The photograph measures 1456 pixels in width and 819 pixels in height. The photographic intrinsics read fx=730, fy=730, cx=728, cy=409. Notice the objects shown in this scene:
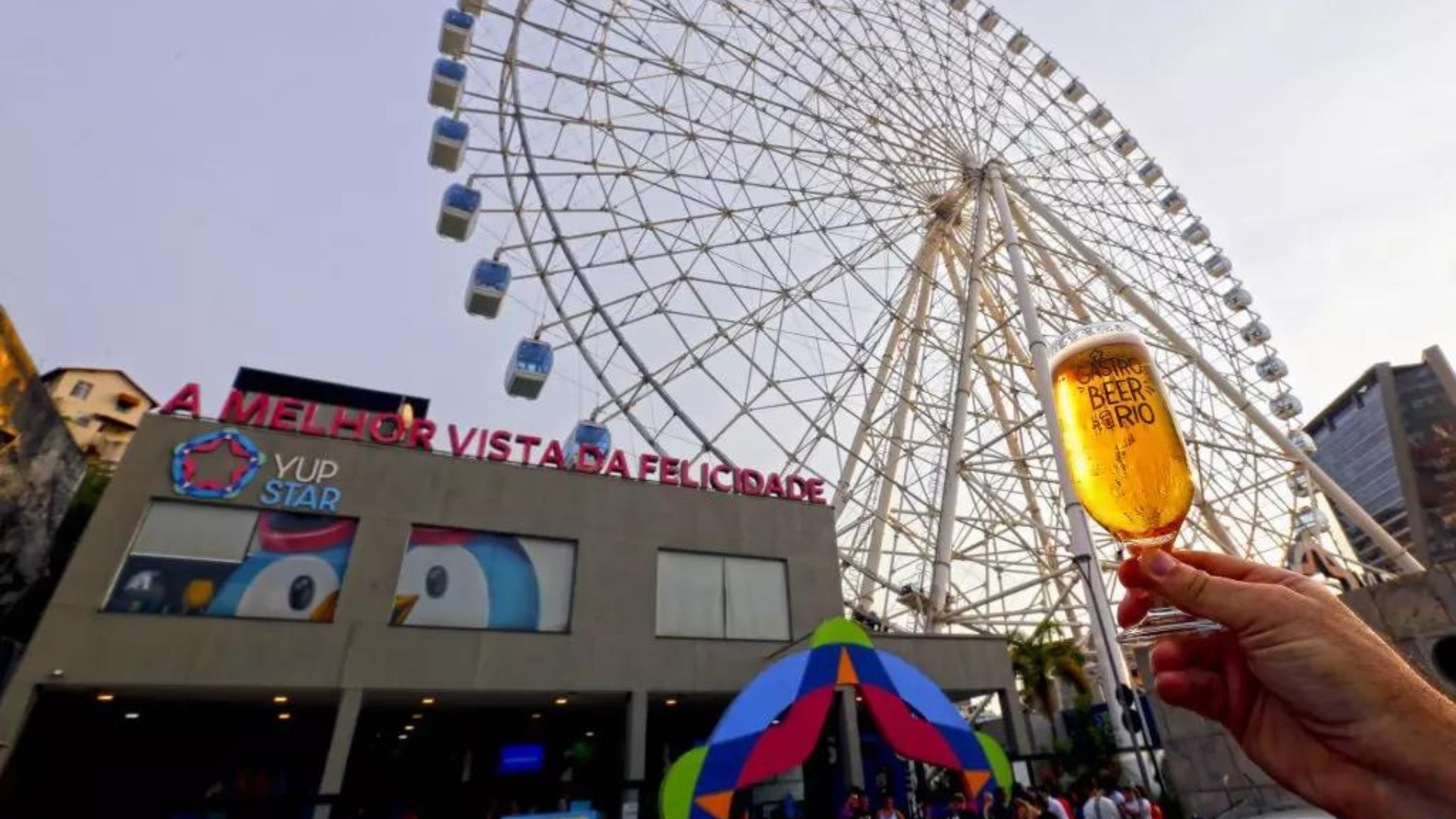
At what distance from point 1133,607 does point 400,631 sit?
15248mm

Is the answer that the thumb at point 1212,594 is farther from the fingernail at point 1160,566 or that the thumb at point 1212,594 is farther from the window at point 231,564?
the window at point 231,564

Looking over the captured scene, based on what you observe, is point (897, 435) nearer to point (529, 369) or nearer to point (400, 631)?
point (529, 369)

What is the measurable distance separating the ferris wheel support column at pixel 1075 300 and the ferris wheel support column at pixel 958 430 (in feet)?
5.34

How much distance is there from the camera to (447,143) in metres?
18.6

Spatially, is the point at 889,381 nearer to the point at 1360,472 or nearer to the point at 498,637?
the point at 498,637

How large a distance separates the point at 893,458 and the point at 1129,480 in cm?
1914

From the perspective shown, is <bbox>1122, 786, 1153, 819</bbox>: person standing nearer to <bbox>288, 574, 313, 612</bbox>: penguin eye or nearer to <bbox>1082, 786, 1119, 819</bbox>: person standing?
<bbox>1082, 786, 1119, 819</bbox>: person standing

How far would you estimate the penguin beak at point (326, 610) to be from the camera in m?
14.3

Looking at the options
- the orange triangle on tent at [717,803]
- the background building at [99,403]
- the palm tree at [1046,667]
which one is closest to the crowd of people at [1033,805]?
the orange triangle on tent at [717,803]

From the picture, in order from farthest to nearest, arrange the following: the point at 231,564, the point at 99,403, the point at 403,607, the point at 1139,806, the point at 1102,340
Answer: the point at 99,403 < the point at 403,607 < the point at 231,564 < the point at 1139,806 < the point at 1102,340

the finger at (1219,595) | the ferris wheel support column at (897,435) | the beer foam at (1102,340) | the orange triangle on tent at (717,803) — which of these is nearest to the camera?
the finger at (1219,595)

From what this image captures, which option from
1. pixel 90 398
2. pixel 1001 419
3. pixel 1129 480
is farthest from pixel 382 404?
pixel 90 398

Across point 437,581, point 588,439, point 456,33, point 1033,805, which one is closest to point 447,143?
point 456,33

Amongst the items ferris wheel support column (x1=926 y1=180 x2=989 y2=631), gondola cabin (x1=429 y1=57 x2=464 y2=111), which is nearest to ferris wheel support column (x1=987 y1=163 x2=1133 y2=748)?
ferris wheel support column (x1=926 y1=180 x2=989 y2=631)
